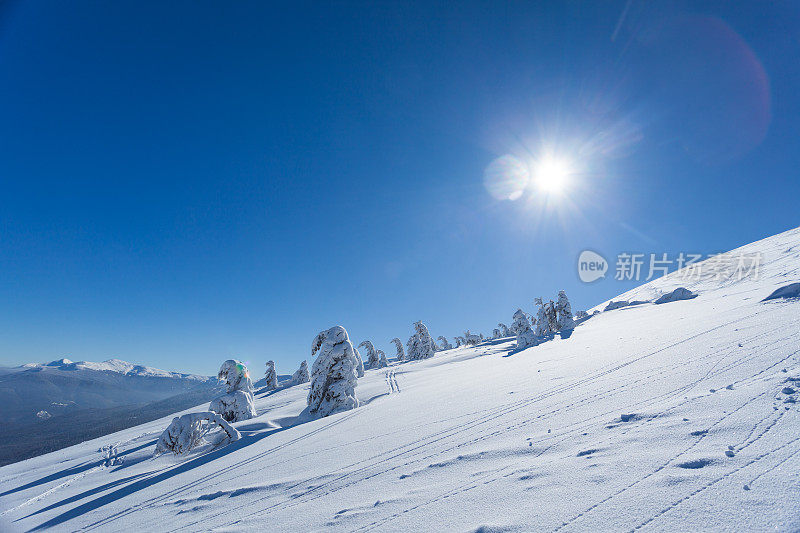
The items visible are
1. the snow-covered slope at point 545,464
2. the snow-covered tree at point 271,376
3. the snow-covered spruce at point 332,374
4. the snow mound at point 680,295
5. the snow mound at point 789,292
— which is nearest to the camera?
the snow-covered slope at point 545,464

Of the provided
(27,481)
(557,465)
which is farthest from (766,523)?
(27,481)

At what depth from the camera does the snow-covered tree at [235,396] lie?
16.5 m

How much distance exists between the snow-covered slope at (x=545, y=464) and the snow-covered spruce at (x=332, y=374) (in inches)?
188

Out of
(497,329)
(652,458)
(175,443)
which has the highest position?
(652,458)

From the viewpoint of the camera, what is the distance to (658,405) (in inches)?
179

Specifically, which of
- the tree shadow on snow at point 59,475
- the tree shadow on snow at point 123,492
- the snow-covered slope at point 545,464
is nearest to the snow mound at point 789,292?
the snow-covered slope at point 545,464

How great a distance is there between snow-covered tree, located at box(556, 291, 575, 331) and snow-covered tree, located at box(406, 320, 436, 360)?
64.8ft

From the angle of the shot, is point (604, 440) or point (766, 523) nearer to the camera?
point (766, 523)

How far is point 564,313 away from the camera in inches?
1287

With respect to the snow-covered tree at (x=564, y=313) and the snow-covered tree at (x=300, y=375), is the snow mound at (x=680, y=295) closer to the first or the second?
the snow-covered tree at (x=564, y=313)

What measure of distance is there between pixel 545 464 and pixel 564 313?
3356cm

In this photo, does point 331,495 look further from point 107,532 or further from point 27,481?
point 27,481

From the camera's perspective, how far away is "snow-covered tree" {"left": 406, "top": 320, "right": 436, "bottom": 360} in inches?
1820

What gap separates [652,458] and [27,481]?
80.7 feet
